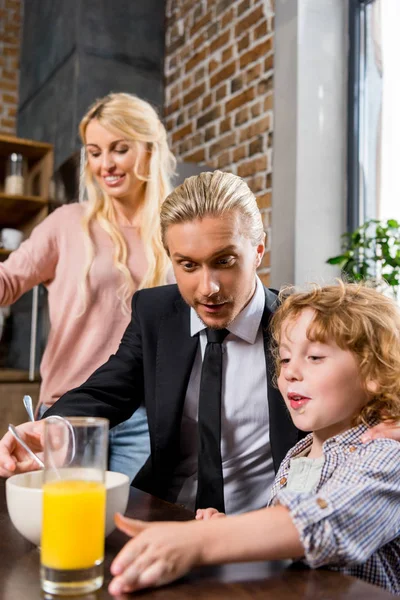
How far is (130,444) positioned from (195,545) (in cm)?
116

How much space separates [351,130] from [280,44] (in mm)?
472

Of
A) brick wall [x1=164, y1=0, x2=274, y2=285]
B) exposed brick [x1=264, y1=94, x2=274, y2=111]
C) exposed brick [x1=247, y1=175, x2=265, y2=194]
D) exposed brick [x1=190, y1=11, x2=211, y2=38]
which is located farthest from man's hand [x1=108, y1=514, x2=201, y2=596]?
exposed brick [x1=190, y1=11, x2=211, y2=38]

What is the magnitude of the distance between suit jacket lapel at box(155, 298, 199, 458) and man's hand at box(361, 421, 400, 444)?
535 millimetres

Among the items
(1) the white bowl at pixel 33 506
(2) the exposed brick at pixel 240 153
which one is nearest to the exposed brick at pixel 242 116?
(2) the exposed brick at pixel 240 153

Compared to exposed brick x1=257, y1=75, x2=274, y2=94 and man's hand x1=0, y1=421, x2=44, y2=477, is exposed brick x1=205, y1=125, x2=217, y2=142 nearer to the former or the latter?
exposed brick x1=257, y1=75, x2=274, y2=94

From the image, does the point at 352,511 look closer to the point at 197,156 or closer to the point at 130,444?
the point at 130,444

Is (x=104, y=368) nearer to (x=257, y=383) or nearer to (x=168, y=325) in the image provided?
(x=168, y=325)

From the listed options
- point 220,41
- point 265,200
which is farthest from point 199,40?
point 265,200

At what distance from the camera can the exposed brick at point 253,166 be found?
298cm

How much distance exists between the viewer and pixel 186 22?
3.67 metres

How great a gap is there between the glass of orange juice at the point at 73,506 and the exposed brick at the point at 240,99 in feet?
8.48

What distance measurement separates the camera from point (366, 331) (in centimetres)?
114

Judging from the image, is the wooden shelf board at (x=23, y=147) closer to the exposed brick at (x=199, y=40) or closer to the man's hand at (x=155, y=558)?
the exposed brick at (x=199, y=40)

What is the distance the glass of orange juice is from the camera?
71cm
